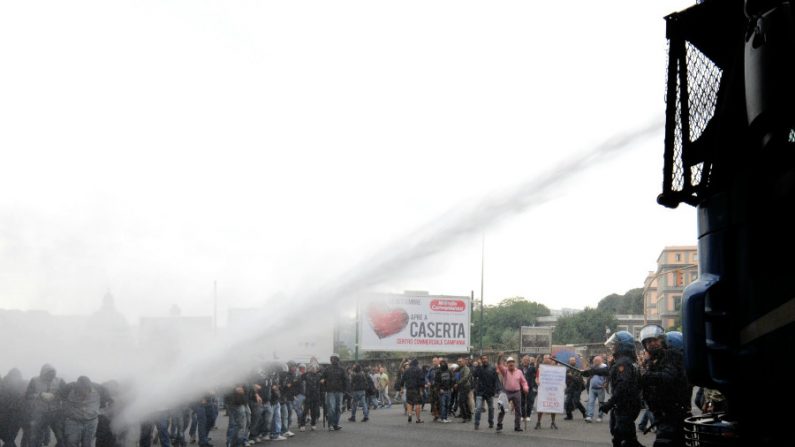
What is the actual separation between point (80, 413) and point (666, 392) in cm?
837

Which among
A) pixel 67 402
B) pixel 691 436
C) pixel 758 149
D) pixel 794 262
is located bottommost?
pixel 67 402

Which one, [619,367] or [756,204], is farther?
[619,367]

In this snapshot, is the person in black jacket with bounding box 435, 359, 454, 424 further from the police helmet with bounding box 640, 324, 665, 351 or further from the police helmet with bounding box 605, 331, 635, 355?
the police helmet with bounding box 605, 331, 635, 355

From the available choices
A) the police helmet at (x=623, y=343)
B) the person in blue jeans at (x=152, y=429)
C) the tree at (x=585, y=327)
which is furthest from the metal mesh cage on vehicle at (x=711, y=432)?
the tree at (x=585, y=327)

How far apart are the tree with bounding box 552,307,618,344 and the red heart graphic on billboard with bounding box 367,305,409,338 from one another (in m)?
86.9

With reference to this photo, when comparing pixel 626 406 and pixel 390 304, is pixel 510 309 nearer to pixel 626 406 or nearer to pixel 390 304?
pixel 390 304

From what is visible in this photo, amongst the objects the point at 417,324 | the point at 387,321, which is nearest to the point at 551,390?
the point at 387,321

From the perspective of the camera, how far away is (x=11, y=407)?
533 inches

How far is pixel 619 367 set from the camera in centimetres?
893

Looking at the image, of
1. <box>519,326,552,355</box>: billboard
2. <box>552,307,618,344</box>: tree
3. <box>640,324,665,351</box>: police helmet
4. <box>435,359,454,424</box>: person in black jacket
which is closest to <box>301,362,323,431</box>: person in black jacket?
<box>435,359,454,424</box>: person in black jacket

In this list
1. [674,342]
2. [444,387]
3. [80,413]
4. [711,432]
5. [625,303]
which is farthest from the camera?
[625,303]

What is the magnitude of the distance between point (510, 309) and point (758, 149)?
140 metres

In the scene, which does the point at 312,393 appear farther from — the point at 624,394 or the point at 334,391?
the point at 624,394

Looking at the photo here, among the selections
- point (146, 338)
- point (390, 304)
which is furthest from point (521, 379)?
point (390, 304)
